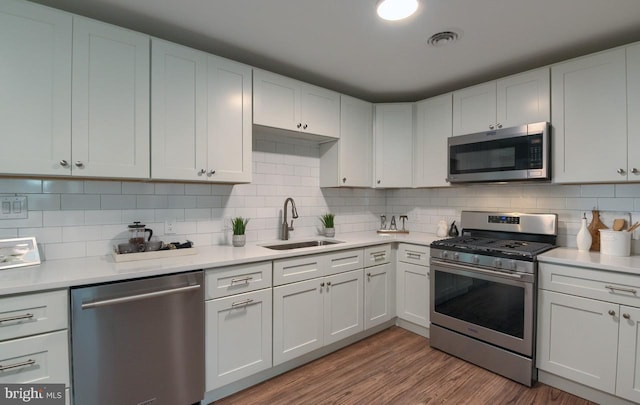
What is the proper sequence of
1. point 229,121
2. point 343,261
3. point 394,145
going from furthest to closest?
point 394,145 < point 343,261 < point 229,121

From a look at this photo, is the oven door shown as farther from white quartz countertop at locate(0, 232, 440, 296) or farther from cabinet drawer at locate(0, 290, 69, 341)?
cabinet drawer at locate(0, 290, 69, 341)

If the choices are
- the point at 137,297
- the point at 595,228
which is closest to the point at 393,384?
the point at 137,297

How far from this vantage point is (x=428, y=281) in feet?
9.34

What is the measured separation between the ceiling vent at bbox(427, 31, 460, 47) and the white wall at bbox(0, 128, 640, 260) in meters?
1.43

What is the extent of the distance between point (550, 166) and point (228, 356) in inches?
104

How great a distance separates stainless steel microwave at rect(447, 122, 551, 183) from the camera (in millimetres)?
2381

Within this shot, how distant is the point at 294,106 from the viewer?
2.68 meters

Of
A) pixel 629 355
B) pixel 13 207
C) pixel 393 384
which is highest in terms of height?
pixel 13 207

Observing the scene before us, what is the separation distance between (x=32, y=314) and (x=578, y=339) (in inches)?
119

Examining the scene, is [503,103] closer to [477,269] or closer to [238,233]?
[477,269]

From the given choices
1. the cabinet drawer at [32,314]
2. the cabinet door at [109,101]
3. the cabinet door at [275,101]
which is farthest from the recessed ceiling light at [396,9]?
the cabinet drawer at [32,314]

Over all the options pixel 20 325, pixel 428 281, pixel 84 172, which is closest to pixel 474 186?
pixel 428 281

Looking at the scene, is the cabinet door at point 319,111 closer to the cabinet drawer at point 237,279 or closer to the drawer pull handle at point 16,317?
the cabinet drawer at point 237,279

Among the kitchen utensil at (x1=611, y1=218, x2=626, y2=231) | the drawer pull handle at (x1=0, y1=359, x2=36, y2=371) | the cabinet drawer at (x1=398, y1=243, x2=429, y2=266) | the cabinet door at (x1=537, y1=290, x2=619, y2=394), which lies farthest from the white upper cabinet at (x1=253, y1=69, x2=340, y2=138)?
the kitchen utensil at (x1=611, y1=218, x2=626, y2=231)
